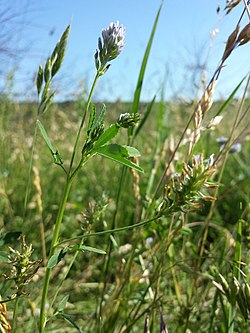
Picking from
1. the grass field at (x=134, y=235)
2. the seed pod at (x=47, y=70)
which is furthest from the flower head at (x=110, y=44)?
the seed pod at (x=47, y=70)

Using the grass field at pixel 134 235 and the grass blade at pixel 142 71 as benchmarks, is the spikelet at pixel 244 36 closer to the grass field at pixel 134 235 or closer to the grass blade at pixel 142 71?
the grass field at pixel 134 235

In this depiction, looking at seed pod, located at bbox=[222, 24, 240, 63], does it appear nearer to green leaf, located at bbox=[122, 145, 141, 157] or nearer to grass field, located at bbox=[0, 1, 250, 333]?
grass field, located at bbox=[0, 1, 250, 333]

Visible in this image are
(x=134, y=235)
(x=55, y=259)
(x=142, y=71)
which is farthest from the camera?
(x=134, y=235)

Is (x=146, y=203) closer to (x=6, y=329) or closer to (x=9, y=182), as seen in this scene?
(x=6, y=329)

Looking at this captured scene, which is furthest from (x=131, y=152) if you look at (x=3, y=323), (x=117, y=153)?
(x=3, y=323)

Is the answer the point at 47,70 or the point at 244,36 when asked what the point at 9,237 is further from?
the point at 244,36

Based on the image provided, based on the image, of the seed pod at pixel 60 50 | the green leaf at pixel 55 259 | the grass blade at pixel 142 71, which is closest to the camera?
the green leaf at pixel 55 259
